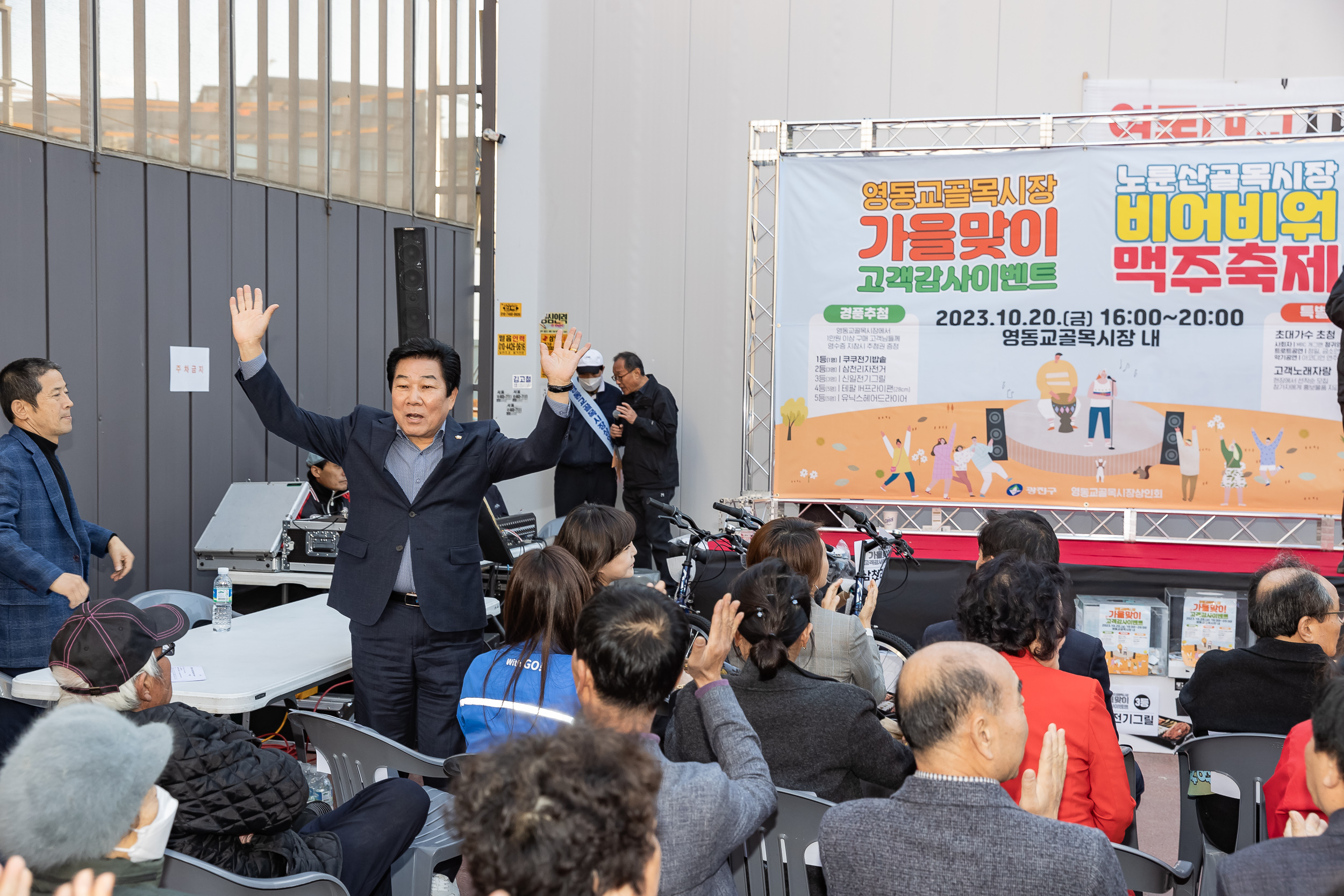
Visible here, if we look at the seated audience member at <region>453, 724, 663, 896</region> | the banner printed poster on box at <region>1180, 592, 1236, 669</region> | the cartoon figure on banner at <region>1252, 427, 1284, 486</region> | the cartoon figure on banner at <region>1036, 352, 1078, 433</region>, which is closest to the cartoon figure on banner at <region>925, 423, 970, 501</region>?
the cartoon figure on banner at <region>1036, 352, 1078, 433</region>

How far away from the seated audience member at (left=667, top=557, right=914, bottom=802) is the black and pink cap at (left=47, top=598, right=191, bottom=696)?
111 centimetres

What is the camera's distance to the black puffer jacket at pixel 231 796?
1752 millimetres

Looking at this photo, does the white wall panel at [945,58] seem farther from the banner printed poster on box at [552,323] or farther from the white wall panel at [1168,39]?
the banner printed poster on box at [552,323]

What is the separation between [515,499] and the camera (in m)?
7.45

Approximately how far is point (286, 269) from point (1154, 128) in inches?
204

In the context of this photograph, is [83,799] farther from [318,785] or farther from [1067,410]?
[1067,410]

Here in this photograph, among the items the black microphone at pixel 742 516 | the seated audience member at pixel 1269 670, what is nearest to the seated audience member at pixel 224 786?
the seated audience member at pixel 1269 670

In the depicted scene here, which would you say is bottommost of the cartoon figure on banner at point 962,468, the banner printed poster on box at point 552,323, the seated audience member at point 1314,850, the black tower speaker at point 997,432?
the seated audience member at point 1314,850

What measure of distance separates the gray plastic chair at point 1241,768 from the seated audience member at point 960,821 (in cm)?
94

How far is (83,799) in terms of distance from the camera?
1.31 metres

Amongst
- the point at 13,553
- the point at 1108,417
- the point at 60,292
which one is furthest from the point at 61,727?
the point at 1108,417

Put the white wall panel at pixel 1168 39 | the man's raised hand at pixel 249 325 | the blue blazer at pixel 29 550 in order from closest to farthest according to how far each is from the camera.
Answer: the man's raised hand at pixel 249 325, the blue blazer at pixel 29 550, the white wall panel at pixel 1168 39

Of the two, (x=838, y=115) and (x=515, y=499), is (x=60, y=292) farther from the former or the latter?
(x=838, y=115)

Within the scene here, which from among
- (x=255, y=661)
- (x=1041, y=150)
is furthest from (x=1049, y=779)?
(x=1041, y=150)
